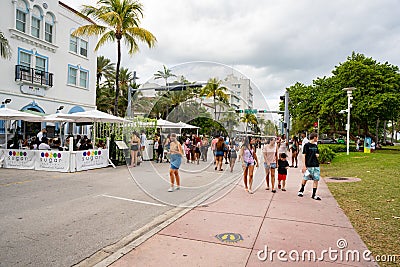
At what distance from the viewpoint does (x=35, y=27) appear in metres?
21.6

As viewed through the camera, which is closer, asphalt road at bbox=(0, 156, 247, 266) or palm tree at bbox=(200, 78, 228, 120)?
asphalt road at bbox=(0, 156, 247, 266)

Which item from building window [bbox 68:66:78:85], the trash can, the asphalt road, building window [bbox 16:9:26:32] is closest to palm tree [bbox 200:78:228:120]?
the asphalt road

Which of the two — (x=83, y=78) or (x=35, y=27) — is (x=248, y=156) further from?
(x=83, y=78)

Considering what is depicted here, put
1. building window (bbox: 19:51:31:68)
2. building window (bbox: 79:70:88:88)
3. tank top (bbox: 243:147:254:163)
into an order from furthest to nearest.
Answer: building window (bbox: 79:70:88:88) < building window (bbox: 19:51:31:68) < tank top (bbox: 243:147:254:163)

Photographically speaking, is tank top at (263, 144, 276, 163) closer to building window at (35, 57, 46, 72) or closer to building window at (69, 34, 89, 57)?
building window at (35, 57, 46, 72)

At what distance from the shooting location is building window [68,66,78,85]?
2498 cm

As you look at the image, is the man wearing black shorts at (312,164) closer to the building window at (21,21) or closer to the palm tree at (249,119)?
the palm tree at (249,119)

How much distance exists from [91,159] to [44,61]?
12745 millimetres

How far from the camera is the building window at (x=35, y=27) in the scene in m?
21.4

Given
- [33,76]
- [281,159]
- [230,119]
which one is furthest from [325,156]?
[33,76]

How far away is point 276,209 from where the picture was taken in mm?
6660

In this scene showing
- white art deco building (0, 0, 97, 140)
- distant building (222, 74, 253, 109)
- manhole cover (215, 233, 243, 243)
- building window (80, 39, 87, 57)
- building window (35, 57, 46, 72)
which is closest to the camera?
manhole cover (215, 233, 243, 243)

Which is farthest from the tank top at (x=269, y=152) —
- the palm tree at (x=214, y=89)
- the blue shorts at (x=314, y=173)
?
the palm tree at (x=214, y=89)

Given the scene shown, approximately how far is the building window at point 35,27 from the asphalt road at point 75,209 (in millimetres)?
13534
